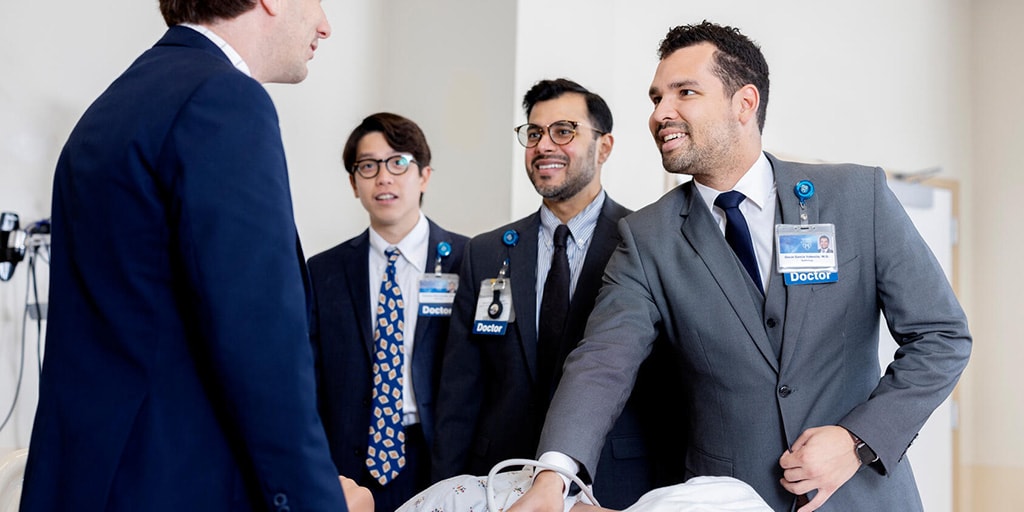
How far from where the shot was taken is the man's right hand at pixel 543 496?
4.86ft

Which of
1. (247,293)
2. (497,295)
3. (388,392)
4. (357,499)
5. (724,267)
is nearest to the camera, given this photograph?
(247,293)

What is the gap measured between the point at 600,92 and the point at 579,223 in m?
1.54

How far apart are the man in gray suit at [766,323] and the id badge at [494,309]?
1.95 ft

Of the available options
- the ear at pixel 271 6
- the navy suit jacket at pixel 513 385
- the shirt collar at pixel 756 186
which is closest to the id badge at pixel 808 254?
the shirt collar at pixel 756 186

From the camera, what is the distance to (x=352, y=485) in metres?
1.52

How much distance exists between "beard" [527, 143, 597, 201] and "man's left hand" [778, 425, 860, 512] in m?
1.20

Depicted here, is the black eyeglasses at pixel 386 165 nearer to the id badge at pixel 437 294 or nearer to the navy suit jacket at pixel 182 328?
the id badge at pixel 437 294

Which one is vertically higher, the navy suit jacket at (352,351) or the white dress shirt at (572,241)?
the white dress shirt at (572,241)

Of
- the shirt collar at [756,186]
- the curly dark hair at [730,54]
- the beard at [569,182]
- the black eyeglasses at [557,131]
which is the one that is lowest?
the shirt collar at [756,186]

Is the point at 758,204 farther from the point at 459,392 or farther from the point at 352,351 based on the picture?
the point at 352,351

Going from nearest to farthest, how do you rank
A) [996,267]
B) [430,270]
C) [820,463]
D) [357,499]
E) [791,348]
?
[357,499], [820,463], [791,348], [430,270], [996,267]

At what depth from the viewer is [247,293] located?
3.70 ft

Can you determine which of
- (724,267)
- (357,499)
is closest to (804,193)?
(724,267)

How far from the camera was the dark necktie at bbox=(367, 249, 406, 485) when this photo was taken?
9.14ft
